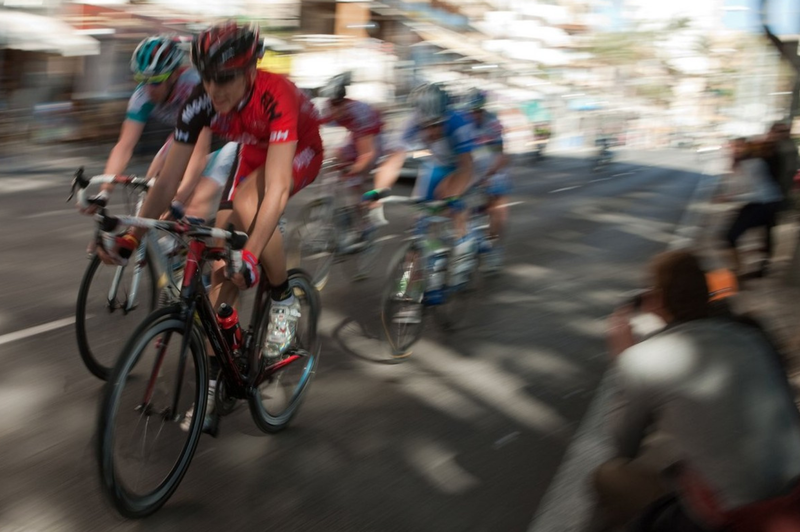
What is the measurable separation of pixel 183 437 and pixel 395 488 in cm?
107

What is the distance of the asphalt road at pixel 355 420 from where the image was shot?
3842mm

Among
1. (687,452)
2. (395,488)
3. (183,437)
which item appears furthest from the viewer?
(395,488)

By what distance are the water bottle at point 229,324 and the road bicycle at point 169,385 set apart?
10mm

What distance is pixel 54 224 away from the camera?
32.3 ft

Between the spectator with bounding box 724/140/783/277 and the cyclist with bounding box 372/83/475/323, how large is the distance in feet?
11.9

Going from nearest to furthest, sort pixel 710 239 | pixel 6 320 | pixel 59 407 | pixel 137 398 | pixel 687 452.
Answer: pixel 687 452, pixel 137 398, pixel 59 407, pixel 6 320, pixel 710 239

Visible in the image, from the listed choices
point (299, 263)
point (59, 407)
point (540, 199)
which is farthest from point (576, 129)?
point (59, 407)

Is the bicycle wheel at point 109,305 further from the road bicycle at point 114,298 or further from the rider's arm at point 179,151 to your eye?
the rider's arm at point 179,151

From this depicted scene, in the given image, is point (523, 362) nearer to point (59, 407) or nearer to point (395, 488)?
point (395, 488)

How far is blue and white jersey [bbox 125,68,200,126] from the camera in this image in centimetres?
507

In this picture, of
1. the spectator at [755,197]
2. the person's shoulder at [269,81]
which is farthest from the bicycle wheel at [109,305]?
the spectator at [755,197]

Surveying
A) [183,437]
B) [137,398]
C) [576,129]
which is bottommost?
[576,129]

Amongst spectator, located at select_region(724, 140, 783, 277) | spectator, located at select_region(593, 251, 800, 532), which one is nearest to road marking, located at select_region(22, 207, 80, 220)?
spectator, located at select_region(724, 140, 783, 277)

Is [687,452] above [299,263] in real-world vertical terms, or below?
above
